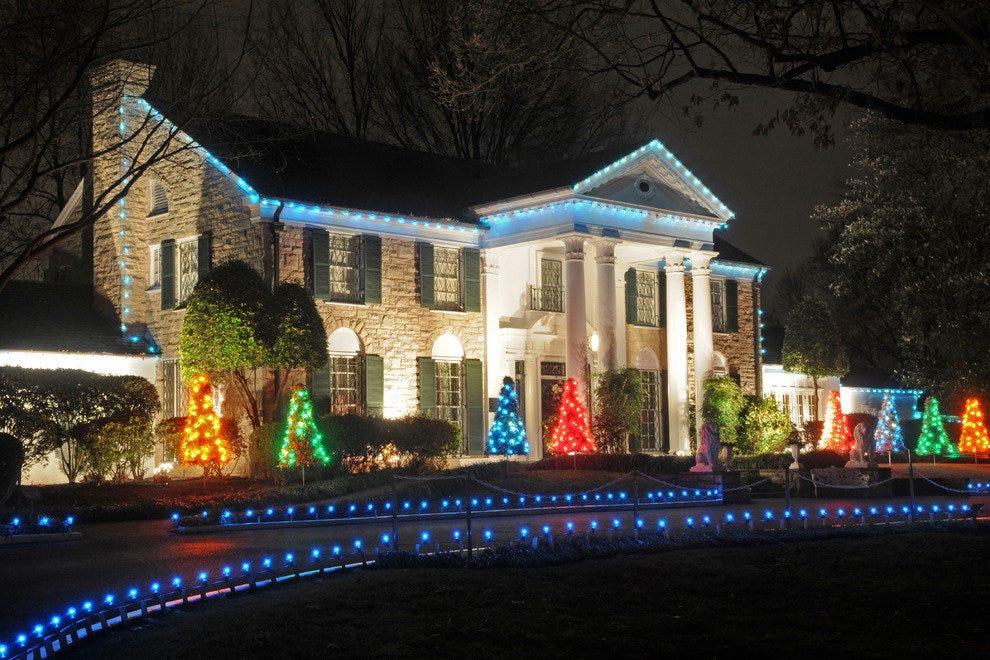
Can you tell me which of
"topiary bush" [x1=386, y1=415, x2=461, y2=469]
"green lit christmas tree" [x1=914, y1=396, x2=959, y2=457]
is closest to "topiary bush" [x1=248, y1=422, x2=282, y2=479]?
"topiary bush" [x1=386, y1=415, x2=461, y2=469]

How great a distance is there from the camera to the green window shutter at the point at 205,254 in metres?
29.1

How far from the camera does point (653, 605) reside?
1097 centimetres

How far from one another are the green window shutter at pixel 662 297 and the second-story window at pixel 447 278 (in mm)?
7219

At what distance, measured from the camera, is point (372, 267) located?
29609 mm

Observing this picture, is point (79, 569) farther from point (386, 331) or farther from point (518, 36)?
point (386, 331)

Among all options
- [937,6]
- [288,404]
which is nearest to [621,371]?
[288,404]

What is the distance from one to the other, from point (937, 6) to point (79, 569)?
34.9 feet

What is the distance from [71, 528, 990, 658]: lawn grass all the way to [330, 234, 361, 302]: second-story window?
1671cm

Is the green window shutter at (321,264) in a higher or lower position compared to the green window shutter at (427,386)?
higher

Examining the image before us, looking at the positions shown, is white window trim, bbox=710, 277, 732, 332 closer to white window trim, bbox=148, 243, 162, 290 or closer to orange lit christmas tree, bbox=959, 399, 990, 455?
orange lit christmas tree, bbox=959, 399, 990, 455

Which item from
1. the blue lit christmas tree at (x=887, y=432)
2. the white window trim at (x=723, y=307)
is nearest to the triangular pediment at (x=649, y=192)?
the white window trim at (x=723, y=307)

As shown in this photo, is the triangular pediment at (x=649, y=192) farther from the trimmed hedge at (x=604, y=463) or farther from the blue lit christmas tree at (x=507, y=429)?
the trimmed hedge at (x=604, y=463)

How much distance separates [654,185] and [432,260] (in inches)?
252

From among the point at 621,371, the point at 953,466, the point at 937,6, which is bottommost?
the point at 953,466
